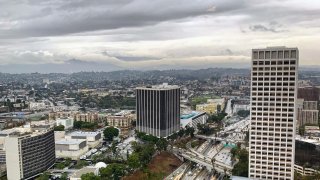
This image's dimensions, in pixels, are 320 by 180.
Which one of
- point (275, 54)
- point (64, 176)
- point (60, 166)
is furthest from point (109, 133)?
point (275, 54)

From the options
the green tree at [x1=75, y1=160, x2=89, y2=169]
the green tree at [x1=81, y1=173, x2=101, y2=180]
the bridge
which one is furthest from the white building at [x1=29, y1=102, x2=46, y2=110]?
the green tree at [x1=81, y1=173, x2=101, y2=180]

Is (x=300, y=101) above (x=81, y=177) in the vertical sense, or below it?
above

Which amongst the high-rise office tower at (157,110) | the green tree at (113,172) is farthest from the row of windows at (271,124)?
the high-rise office tower at (157,110)

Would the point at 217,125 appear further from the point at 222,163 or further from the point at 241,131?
the point at 222,163

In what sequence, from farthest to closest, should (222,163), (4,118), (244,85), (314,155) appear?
(244,85) → (4,118) → (222,163) → (314,155)

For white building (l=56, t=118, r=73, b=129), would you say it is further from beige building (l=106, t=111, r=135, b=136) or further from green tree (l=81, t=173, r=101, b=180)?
green tree (l=81, t=173, r=101, b=180)

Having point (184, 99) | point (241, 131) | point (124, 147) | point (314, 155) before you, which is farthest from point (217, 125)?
point (184, 99)
